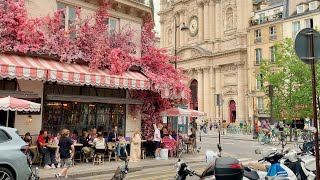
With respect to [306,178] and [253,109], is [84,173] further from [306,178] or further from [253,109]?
[253,109]

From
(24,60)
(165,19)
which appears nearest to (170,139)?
(24,60)

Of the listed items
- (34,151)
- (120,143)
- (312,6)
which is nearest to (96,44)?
(120,143)

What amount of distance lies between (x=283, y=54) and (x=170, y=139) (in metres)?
23.1

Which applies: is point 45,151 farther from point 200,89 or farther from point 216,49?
point 200,89

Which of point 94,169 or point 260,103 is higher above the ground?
point 260,103

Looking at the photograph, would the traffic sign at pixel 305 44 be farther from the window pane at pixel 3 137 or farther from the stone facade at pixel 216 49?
the stone facade at pixel 216 49

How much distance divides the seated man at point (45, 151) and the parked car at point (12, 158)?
506 centimetres

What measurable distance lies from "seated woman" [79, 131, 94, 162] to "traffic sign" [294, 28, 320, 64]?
11.2 meters

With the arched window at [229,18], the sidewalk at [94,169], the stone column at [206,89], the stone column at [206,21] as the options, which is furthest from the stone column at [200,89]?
the sidewalk at [94,169]

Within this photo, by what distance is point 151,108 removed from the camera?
18.5m

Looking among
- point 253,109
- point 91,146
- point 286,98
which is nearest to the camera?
point 91,146

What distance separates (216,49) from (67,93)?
4484cm

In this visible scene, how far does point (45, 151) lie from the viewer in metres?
13.3

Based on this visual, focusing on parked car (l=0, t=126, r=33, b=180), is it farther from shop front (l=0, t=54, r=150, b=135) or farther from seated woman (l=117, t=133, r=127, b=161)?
seated woman (l=117, t=133, r=127, b=161)
